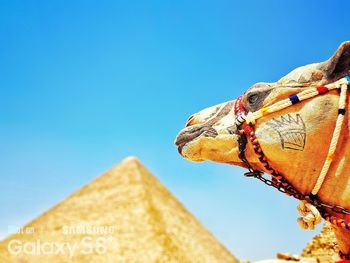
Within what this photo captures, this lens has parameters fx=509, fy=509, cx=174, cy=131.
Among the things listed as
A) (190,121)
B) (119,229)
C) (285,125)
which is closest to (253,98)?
(285,125)

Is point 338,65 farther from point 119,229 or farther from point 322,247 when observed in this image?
point 119,229

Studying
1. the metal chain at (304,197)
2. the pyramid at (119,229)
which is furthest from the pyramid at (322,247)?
the pyramid at (119,229)

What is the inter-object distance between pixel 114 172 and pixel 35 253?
31.1 feet

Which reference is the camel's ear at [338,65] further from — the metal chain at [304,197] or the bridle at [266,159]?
the metal chain at [304,197]

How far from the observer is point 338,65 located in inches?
75.7

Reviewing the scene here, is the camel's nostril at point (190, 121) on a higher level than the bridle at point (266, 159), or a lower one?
higher

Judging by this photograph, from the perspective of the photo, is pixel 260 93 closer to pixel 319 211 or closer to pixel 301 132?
pixel 301 132

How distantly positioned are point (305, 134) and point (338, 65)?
29cm

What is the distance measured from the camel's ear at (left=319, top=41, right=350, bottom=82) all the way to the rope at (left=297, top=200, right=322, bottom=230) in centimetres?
49

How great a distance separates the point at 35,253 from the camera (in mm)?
39031

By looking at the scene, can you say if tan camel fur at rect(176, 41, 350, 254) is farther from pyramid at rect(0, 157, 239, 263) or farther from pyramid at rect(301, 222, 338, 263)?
pyramid at rect(0, 157, 239, 263)

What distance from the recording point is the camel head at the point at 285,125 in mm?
1896

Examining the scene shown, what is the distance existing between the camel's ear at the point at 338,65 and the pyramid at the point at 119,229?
34.5 metres

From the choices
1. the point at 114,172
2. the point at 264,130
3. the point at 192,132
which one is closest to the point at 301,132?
the point at 264,130
